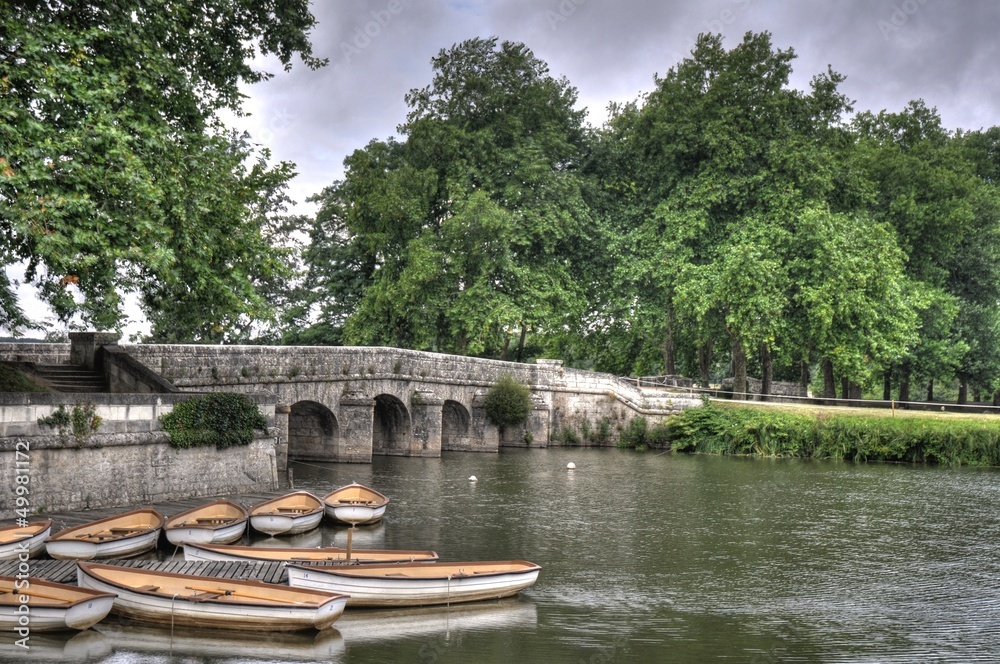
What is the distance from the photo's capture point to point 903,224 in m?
42.2

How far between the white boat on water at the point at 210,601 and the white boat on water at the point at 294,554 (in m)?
2.07

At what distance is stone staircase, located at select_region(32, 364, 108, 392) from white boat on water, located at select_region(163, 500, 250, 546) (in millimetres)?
6760

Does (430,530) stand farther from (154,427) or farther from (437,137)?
(437,137)

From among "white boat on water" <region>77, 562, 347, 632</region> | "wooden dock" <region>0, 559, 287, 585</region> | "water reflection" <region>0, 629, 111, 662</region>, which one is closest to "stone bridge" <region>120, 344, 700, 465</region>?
"wooden dock" <region>0, 559, 287, 585</region>

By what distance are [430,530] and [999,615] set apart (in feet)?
33.7

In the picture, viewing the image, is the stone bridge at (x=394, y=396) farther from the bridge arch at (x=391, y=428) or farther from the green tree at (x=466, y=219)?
the green tree at (x=466, y=219)

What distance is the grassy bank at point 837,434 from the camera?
3519cm

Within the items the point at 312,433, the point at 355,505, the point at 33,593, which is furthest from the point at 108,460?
the point at 312,433

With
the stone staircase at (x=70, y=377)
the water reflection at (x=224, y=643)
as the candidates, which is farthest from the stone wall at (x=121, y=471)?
the water reflection at (x=224, y=643)

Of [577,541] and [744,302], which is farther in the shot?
[744,302]

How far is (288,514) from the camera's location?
18562 mm

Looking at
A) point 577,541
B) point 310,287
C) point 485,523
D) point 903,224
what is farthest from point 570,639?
point 903,224

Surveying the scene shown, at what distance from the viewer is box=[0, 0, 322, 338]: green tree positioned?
15.1 m

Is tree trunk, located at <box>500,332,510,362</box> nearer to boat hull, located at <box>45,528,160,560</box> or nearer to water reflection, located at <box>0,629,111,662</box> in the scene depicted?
boat hull, located at <box>45,528,160,560</box>
